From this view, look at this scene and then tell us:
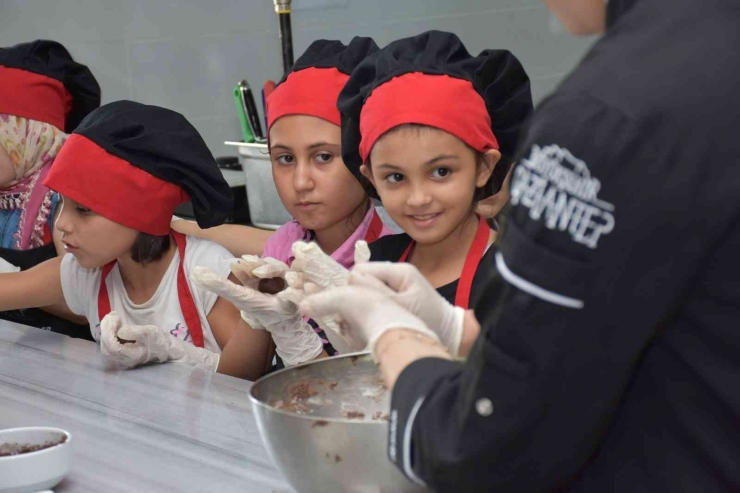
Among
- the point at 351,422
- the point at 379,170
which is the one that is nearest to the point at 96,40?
the point at 379,170

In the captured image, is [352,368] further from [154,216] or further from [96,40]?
[96,40]

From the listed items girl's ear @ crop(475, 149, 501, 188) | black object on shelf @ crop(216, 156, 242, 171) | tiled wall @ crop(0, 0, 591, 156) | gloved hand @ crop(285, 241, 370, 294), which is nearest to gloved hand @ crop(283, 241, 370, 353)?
gloved hand @ crop(285, 241, 370, 294)

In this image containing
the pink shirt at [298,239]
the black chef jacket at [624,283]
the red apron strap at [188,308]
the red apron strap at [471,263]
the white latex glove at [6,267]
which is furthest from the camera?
the white latex glove at [6,267]

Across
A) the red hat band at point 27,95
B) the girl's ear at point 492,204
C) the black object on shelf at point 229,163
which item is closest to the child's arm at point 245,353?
the girl's ear at point 492,204

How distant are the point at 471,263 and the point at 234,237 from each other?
803 mm

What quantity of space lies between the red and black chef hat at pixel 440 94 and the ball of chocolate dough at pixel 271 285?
0.29m

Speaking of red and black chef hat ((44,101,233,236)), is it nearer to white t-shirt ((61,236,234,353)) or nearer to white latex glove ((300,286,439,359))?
white t-shirt ((61,236,234,353))

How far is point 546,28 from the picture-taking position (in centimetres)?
311

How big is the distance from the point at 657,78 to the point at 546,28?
2550 millimetres

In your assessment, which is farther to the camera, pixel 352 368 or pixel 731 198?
pixel 352 368

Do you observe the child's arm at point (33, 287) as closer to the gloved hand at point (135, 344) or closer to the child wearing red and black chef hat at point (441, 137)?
the gloved hand at point (135, 344)

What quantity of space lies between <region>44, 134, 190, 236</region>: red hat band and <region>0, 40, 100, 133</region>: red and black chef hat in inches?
25.5

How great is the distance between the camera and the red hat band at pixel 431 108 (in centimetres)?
162

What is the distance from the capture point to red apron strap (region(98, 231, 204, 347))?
211cm
